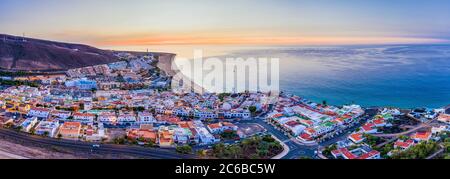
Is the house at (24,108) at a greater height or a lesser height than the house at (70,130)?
greater

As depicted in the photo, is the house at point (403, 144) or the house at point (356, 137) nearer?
the house at point (403, 144)

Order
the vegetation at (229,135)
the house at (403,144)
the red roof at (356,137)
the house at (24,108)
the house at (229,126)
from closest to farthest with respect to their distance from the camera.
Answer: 1. the house at (403,144)
2. the red roof at (356,137)
3. the vegetation at (229,135)
4. the house at (229,126)
5. the house at (24,108)

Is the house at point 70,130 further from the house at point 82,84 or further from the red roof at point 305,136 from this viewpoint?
the house at point 82,84

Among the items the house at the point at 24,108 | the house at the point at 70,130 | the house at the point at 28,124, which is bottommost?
the house at the point at 70,130

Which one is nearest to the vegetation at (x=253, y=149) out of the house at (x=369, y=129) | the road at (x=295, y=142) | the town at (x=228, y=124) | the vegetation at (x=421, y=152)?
the town at (x=228, y=124)

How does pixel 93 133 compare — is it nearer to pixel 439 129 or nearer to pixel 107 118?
pixel 107 118

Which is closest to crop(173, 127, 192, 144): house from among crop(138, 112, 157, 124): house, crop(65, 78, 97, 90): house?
crop(138, 112, 157, 124): house

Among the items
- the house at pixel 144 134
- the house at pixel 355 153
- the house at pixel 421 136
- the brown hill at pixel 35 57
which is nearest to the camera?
the house at pixel 355 153
